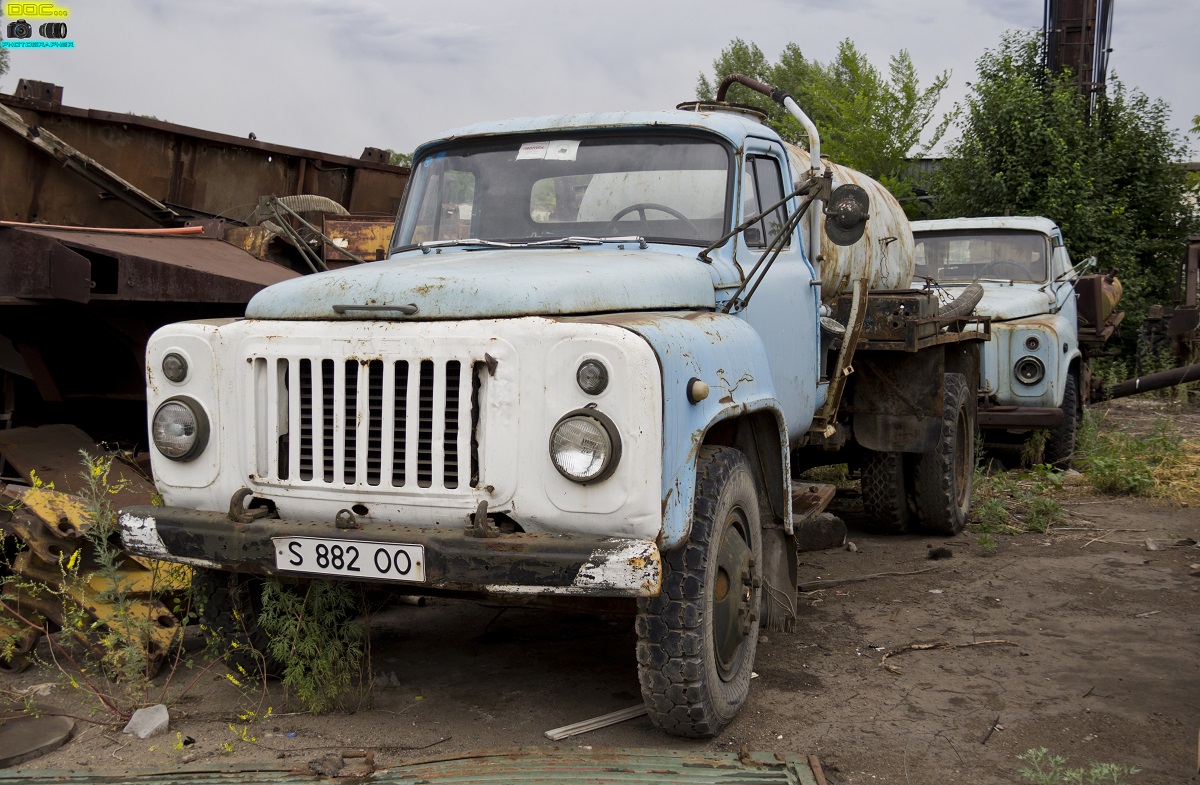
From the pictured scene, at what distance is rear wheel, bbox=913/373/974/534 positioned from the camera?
22.3 ft

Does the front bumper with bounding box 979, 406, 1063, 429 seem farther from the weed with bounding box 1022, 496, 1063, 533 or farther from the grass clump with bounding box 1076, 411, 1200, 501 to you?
the weed with bounding box 1022, 496, 1063, 533

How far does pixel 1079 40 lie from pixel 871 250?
42.5 feet

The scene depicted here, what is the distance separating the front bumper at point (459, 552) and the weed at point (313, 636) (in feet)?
1.08

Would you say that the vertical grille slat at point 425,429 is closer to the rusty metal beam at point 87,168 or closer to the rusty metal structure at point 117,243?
the rusty metal structure at point 117,243

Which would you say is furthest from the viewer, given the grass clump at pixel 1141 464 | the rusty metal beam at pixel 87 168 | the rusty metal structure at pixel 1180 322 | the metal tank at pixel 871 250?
the rusty metal structure at pixel 1180 322

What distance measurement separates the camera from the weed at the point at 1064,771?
126 inches

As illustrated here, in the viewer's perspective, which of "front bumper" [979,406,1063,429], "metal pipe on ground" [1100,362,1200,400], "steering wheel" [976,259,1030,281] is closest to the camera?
"front bumper" [979,406,1063,429]

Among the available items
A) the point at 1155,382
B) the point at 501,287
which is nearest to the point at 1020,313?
the point at 1155,382

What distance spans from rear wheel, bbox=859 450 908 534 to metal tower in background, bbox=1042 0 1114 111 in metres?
12.6

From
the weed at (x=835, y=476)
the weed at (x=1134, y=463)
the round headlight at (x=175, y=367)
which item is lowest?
the weed at (x=835, y=476)

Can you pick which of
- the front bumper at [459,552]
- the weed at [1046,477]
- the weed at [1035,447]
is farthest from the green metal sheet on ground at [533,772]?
the weed at [1035,447]

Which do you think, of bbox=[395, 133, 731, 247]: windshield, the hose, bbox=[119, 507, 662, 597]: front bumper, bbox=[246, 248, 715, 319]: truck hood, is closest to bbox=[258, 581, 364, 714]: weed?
bbox=[119, 507, 662, 597]: front bumper

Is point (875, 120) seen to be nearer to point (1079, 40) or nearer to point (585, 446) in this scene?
point (1079, 40)

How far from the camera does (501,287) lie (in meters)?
3.50
